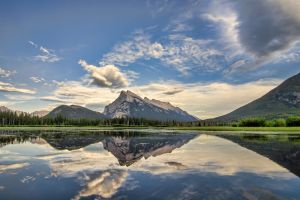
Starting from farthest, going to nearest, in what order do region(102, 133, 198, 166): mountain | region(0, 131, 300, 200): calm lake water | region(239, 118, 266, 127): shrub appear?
1. region(239, 118, 266, 127): shrub
2. region(102, 133, 198, 166): mountain
3. region(0, 131, 300, 200): calm lake water

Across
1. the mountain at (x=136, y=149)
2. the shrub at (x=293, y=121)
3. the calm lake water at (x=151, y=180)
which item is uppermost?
the shrub at (x=293, y=121)

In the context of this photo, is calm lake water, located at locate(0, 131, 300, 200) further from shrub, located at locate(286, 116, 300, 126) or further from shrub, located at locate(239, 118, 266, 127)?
shrub, located at locate(239, 118, 266, 127)

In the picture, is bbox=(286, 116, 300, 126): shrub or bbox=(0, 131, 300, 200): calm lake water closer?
bbox=(0, 131, 300, 200): calm lake water

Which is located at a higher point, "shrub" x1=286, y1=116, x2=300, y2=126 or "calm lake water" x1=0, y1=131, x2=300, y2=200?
"shrub" x1=286, y1=116, x2=300, y2=126

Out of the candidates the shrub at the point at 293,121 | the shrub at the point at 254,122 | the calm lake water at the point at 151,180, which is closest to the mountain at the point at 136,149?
the calm lake water at the point at 151,180

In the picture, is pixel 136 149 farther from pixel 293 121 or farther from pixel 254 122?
pixel 254 122

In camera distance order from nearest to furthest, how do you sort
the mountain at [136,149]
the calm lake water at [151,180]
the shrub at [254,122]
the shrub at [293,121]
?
the calm lake water at [151,180] < the mountain at [136,149] < the shrub at [293,121] < the shrub at [254,122]

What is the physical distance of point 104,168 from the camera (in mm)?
25859

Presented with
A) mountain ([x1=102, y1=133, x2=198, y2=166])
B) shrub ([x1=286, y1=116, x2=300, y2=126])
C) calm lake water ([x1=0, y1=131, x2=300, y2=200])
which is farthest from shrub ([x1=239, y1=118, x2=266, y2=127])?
calm lake water ([x1=0, y1=131, x2=300, y2=200])

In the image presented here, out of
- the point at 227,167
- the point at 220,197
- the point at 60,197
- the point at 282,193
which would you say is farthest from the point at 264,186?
the point at 60,197

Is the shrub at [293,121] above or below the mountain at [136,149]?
above

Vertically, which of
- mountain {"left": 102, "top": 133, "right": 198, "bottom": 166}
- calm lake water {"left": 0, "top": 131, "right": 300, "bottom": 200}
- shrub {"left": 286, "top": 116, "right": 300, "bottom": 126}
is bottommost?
calm lake water {"left": 0, "top": 131, "right": 300, "bottom": 200}

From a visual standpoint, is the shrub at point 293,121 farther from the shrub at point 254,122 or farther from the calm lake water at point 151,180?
the calm lake water at point 151,180

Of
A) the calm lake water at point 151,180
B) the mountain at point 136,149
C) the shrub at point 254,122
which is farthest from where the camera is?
the shrub at point 254,122
